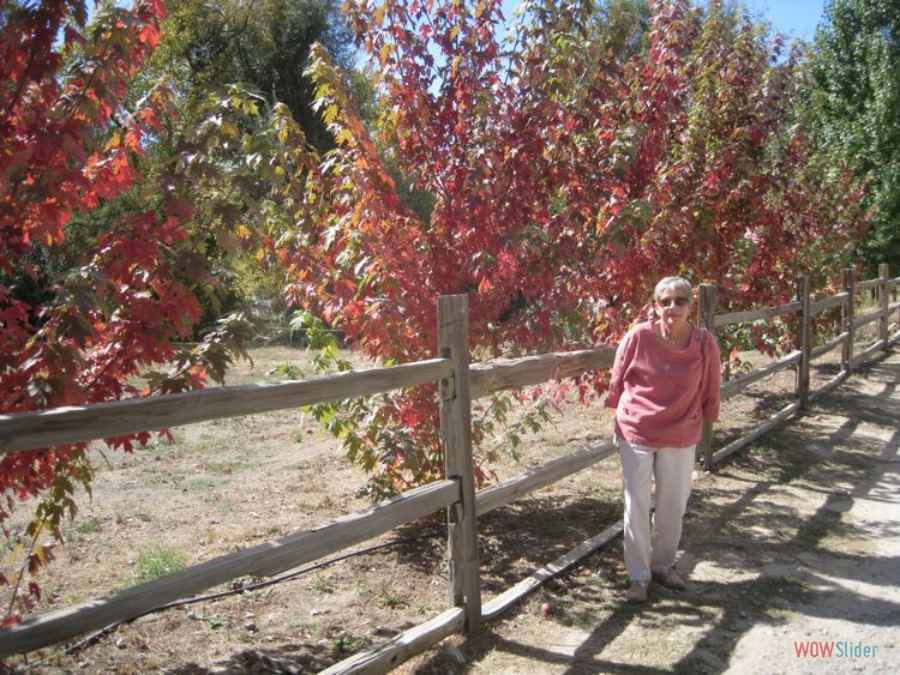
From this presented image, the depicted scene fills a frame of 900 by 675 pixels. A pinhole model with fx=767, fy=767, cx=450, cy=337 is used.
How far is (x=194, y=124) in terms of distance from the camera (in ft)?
11.4

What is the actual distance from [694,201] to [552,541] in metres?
4.03

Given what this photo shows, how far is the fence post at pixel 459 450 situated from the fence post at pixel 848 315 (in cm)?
1012

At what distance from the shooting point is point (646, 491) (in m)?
4.45

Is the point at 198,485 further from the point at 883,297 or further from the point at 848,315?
the point at 883,297

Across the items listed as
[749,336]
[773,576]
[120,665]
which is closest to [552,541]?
[773,576]

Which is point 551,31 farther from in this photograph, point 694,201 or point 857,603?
point 857,603

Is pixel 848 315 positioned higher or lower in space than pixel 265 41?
lower

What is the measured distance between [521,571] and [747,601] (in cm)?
139

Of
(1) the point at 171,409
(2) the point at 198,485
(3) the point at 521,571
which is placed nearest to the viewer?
Answer: (1) the point at 171,409

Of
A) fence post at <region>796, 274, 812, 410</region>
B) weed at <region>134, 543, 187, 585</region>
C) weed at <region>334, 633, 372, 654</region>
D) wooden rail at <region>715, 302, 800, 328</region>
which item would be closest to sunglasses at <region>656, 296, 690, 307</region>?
weed at <region>334, 633, 372, 654</region>

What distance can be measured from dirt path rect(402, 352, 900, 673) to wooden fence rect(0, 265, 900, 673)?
0.20m

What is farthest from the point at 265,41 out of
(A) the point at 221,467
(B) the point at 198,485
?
(B) the point at 198,485

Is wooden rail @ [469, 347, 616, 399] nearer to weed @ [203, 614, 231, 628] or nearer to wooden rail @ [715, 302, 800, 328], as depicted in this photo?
weed @ [203, 614, 231, 628]

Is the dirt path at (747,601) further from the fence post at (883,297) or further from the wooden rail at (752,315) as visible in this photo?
the fence post at (883,297)
